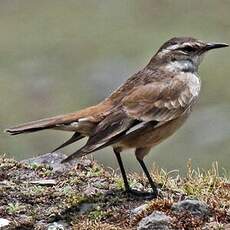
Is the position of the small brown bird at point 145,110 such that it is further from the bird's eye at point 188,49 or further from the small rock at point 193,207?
the small rock at point 193,207

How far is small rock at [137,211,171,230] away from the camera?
12548 millimetres

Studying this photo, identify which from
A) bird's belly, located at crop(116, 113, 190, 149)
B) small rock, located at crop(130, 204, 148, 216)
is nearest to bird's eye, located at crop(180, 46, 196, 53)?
bird's belly, located at crop(116, 113, 190, 149)

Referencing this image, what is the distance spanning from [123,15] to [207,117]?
64.9ft

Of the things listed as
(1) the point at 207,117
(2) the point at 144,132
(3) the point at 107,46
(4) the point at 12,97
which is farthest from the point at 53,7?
(2) the point at 144,132

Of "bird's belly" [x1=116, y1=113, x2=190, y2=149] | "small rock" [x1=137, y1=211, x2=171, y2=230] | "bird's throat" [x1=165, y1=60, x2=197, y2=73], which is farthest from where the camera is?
"bird's throat" [x1=165, y1=60, x2=197, y2=73]

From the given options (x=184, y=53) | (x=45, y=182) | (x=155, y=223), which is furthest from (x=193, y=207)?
(x=184, y=53)

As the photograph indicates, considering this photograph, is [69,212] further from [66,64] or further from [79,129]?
[66,64]

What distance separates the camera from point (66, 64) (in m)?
52.0

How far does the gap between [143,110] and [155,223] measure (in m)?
Result: 1.71

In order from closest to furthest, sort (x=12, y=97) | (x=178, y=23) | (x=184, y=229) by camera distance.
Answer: (x=184, y=229) → (x=12, y=97) → (x=178, y=23)

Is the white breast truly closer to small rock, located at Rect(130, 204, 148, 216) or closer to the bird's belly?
the bird's belly

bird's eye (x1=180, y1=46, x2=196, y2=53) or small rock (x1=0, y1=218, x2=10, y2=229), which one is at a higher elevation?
bird's eye (x1=180, y1=46, x2=196, y2=53)

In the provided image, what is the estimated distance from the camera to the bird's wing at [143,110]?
13.5 meters

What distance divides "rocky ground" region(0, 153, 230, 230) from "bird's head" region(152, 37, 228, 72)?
123cm
